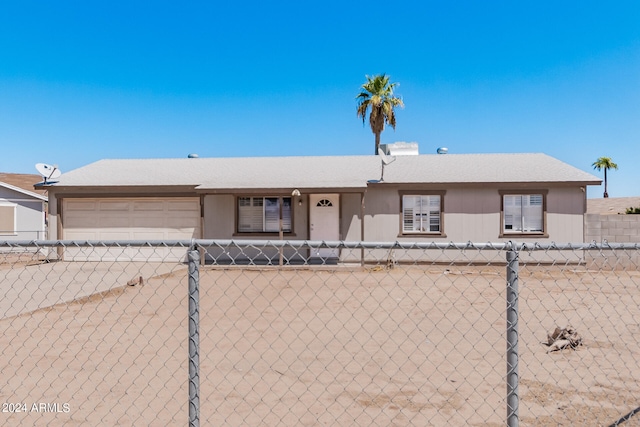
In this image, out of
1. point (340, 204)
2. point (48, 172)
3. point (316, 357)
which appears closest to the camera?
point (316, 357)

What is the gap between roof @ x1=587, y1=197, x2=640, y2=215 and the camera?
35.5m

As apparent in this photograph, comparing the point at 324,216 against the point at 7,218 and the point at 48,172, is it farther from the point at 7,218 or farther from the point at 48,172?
the point at 7,218

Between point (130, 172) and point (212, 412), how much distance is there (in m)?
16.5

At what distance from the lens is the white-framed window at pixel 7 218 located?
21.4m

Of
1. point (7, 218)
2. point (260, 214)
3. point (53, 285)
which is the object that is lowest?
point (53, 285)

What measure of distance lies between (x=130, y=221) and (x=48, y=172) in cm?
358

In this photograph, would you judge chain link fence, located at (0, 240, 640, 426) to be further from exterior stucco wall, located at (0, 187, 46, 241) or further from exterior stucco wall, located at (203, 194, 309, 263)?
exterior stucco wall, located at (0, 187, 46, 241)

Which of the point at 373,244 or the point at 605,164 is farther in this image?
the point at 605,164

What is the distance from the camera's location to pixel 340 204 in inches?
618

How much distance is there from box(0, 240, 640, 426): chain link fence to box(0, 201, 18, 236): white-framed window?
50.1ft

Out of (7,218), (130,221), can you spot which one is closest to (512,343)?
(130,221)

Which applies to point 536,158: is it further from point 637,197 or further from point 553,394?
point 637,197

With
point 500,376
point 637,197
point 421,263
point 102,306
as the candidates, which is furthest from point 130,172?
point 637,197

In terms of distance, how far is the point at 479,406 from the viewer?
3.94 meters
